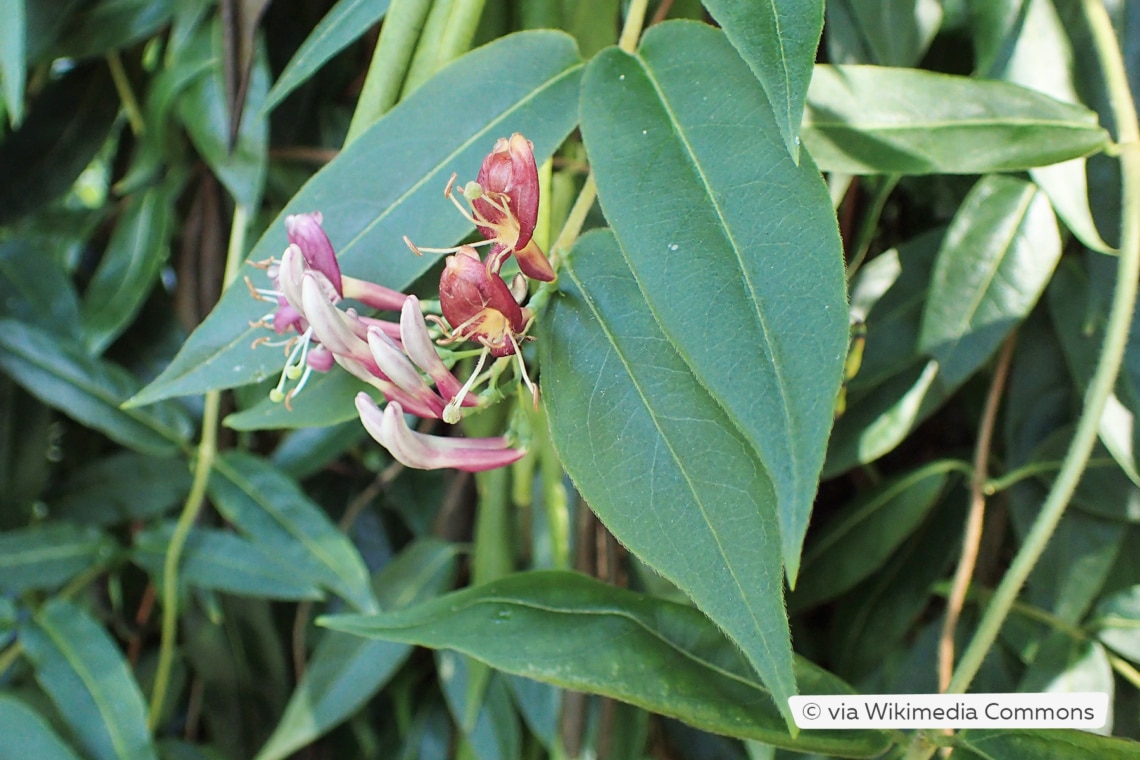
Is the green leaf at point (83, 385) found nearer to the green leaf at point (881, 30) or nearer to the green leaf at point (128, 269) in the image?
the green leaf at point (128, 269)

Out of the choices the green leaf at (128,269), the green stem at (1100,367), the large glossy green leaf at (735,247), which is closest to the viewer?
the large glossy green leaf at (735,247)

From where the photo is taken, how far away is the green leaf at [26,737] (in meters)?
0.49

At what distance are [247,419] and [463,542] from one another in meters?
0.26

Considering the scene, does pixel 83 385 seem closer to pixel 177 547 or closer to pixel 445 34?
pixel 177 547

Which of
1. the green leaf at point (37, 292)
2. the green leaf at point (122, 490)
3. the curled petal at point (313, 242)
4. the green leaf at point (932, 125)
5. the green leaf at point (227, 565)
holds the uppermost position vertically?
the green leaf at point (932, 125)

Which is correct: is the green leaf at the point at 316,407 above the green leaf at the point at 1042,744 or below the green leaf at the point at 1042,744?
above

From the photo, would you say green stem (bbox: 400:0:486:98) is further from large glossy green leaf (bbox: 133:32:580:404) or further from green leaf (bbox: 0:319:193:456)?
green leaf (bbox: 0:319:193:456)

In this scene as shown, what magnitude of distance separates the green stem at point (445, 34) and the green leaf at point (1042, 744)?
34 centimetres

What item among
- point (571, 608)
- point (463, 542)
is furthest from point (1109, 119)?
point (463, 542)

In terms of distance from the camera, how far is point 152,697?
63 cm

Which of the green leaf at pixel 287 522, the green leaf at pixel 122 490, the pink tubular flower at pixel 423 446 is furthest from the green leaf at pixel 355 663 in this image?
the pink tubular flower at pixel 423 446

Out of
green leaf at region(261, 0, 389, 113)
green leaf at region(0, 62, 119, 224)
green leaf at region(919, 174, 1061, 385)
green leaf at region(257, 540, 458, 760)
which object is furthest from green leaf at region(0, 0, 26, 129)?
green leaf at region(919, 174, 1061, 385)

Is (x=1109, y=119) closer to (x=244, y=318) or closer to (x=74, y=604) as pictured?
(x=244, y=318)

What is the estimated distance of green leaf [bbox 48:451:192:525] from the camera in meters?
0.62
